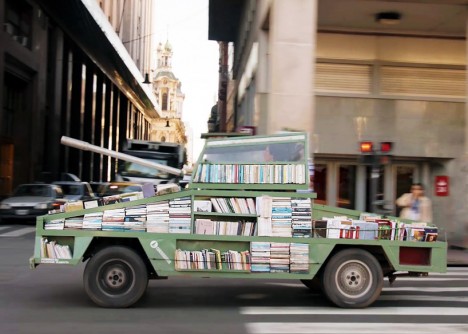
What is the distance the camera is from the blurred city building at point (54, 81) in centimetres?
3209

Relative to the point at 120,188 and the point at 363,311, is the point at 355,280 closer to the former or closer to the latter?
the point at 363,311

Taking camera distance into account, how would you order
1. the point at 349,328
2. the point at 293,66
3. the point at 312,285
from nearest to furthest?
the point at 349,328
the point at 312,285
the point at 293,66

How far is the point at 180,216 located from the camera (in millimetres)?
7605

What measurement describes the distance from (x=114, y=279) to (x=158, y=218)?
1.02 meters

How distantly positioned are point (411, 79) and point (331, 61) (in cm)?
273

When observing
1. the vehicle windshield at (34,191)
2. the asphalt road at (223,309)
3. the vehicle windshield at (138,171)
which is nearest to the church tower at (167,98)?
the vehicle windshield at (138,171)

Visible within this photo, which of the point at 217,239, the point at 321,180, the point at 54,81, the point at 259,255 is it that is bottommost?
the point at 259,255

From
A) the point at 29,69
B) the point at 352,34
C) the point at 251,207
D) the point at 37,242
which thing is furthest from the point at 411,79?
the point at 29,69

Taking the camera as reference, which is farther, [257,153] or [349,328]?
[257,153]

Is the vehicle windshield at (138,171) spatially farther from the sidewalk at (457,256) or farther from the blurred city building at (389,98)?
the sidewalk at (457,256)

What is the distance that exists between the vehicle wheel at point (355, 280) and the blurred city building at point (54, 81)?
80.0 feet

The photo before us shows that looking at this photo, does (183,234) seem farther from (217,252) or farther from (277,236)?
(277,236)

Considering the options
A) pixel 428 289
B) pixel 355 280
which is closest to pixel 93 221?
pixel 355 280

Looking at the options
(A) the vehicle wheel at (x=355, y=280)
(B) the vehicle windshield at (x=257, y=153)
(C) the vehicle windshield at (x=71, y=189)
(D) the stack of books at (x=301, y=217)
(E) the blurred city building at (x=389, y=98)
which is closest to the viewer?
(D) the stack of books at (x=301, y=217)
